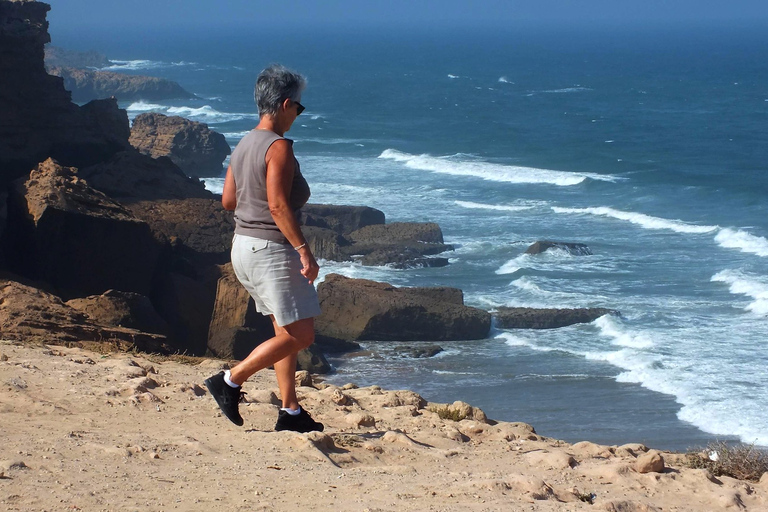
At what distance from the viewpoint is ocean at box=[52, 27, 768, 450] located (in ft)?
48.2

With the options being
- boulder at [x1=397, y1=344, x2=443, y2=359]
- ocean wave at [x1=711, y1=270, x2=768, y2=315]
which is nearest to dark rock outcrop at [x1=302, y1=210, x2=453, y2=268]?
ocean wave at [x1=711, y1=270, x2=768, y2=315]

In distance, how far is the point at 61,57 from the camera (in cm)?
11169

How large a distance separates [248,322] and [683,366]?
24.1 ft

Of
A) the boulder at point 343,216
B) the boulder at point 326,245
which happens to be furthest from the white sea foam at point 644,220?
the boulder at point 326,245

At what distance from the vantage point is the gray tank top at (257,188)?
4816mm

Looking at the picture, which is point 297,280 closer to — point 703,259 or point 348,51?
point 703,259

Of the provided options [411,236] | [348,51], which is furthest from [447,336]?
[348,51]

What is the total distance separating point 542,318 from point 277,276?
14578 millimetres

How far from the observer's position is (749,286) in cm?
2258

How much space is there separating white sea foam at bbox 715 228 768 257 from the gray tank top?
2454 centimetres

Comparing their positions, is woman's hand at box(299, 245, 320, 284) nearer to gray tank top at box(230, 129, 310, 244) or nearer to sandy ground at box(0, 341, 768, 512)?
gray tank top at box(230, 129, 310, 244)

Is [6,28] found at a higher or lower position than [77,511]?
higher

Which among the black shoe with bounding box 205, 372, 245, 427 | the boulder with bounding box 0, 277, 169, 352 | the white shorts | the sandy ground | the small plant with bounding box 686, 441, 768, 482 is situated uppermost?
the white shorts

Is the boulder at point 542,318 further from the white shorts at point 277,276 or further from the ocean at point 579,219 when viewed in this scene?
the white shorts at point 277,276
